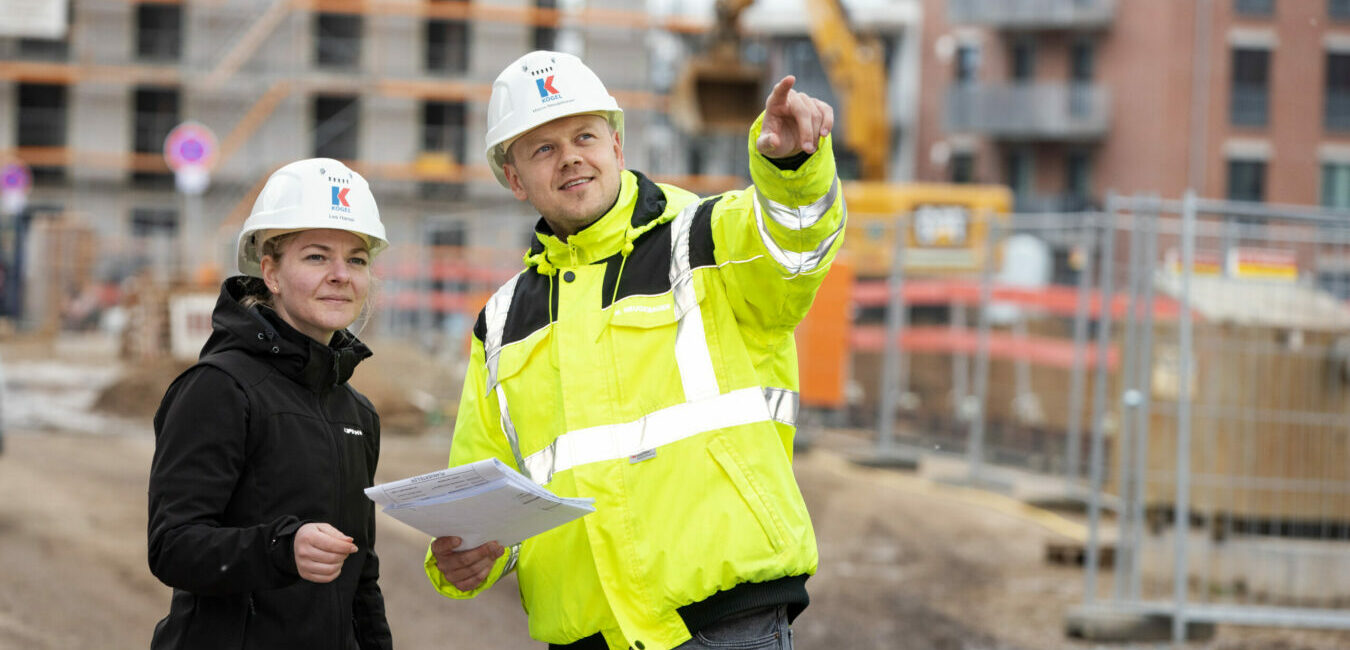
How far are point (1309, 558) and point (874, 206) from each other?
21825mm

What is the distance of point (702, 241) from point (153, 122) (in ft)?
143

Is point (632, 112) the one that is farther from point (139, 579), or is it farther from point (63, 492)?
point (139, 579)

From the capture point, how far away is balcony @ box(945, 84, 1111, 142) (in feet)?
136

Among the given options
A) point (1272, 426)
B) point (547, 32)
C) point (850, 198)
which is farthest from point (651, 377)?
point (547, 32)

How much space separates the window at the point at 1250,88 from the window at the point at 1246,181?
0.88 m

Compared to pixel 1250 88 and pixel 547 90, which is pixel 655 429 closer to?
pixel 547 90

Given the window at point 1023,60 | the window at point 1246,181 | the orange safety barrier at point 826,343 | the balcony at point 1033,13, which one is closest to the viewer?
the orange safety barrier at point 826,343

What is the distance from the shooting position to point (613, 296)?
3.29 m

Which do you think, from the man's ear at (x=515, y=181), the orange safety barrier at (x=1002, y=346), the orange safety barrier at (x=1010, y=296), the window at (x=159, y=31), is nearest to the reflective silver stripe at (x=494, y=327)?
the man's ear at (x=515, y=181)

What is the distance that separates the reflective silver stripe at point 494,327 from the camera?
11.4 feet

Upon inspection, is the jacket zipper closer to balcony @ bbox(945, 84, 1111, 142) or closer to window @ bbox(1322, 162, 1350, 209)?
window @ bbox(1322, 162, 1350, 209)

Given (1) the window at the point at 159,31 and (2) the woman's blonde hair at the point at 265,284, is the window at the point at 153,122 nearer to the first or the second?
(1) the window at the point at 159,31

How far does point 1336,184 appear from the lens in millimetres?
30125

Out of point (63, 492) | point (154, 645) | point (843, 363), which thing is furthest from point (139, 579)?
point (843, 363)
